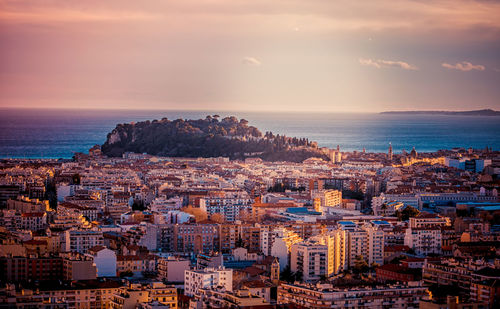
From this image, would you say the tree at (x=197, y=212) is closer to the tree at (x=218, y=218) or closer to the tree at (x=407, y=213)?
the tree at (x=218, y=218)

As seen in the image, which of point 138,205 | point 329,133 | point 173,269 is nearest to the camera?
point 173,269

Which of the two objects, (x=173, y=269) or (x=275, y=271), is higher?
(x=173, y=269)

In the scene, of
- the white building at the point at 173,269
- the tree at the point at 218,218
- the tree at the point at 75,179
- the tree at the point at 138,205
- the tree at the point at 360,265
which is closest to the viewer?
the white building at the point at 173,269

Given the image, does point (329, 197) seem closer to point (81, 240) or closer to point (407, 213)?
point (407, 213)

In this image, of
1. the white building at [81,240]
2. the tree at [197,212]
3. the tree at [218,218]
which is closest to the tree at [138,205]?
the tree at [197,212]

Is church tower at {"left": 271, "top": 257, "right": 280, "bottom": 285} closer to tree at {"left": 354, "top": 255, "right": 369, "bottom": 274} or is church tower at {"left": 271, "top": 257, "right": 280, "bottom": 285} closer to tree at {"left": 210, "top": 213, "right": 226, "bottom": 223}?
tree at {"left": 354, "top": 255, "right": 369, "bottom": 274}

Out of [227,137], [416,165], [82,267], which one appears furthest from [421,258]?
[227,137]

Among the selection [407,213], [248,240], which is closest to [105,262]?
[248,240]
